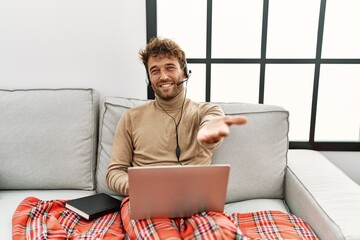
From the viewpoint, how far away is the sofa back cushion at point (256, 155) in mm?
1485

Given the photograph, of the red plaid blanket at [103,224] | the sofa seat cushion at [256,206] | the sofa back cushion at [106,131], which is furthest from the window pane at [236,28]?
the red plaid blanket at [103,224]

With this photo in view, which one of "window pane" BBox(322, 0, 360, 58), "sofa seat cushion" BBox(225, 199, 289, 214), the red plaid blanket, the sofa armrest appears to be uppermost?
"window pane" BBox(322, 0, 360, 58)

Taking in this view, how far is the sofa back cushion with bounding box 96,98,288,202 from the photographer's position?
4.87 ft

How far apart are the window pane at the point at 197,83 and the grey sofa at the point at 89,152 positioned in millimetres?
330

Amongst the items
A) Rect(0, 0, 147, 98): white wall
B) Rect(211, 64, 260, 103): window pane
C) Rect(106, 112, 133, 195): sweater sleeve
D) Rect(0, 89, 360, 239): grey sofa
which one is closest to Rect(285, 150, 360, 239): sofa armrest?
Rect(0, 89, 360, 239): grey sofa

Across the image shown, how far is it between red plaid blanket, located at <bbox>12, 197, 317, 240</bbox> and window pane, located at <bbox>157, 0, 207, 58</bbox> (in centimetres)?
96

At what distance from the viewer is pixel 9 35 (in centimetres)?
175

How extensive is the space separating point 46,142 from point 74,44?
546 millimetres

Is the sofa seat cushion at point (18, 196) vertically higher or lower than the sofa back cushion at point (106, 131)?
lower

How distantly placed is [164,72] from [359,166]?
1249mm

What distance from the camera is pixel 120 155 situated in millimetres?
1409

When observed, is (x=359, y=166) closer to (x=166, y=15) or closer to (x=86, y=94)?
(x=166, y=15)

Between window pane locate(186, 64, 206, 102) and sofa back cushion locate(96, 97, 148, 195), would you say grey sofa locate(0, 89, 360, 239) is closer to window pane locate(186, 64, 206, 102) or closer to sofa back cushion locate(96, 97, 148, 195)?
sofa back cushion locate(96, 97, 148, 195)

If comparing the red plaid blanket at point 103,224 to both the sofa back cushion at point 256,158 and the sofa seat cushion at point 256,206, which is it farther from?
the sofa back cushion at point 256,158
